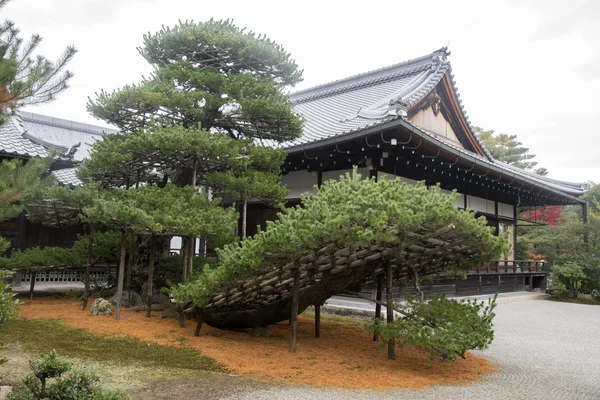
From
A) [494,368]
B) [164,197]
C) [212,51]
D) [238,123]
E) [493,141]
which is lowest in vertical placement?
[494,368]

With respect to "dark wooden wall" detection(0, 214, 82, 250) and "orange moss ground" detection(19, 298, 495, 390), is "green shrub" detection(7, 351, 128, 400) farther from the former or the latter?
"dark wooden wall" detection(0, 214, 82, 250)

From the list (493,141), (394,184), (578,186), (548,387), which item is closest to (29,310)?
(394,184)

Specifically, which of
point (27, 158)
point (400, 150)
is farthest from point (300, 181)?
point (27, 158)

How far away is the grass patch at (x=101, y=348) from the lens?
584cm

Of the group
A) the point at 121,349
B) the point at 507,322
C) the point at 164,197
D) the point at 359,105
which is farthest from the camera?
the point at 359,105

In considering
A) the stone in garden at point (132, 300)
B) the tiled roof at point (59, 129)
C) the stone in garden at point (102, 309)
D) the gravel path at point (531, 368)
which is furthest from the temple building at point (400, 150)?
the stone in garden at point (132, 300)

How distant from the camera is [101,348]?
6.36m

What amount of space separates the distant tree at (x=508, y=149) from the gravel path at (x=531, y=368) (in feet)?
78.8

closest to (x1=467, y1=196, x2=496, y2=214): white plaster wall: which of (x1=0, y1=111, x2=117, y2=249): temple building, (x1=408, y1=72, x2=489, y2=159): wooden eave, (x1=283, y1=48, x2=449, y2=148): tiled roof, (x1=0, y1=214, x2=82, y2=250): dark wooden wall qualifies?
(x1=408, y1=72, x2=489, y2=159): wooden eave

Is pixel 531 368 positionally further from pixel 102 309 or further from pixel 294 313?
pixel 102 309

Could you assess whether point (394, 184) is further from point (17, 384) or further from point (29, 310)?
point (29, 310)

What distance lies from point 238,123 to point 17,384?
591cm

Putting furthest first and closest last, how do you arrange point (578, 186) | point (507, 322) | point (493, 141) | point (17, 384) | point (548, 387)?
1. point (493, 141)
2. point (578, 186)
3. point (507, 322)
4. point (548, 387)
5. point (17, 384)

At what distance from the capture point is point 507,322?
11344mm
